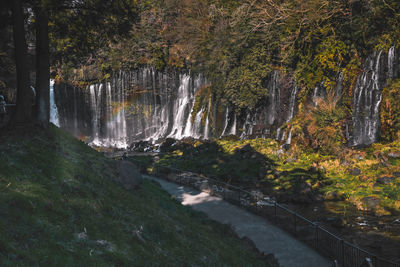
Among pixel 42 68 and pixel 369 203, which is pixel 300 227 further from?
pixel 42 68

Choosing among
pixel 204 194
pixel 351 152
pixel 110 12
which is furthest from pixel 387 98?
pixel 110 12

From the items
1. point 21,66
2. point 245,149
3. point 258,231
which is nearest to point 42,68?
point 21,66

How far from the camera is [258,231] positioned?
43.3 feet

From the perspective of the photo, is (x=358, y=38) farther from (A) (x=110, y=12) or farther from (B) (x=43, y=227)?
(B) (x=43, y=227)

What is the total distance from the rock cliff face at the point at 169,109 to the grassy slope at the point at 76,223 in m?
19.0

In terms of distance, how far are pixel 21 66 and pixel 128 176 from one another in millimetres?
5639

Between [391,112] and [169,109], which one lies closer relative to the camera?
[391,112]

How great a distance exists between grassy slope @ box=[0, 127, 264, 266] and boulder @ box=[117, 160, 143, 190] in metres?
0.83

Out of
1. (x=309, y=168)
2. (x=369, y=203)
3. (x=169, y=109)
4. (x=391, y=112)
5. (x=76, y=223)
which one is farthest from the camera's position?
(x=169, y=109)

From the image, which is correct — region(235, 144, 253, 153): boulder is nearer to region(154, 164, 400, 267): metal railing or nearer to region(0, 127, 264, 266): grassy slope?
region(154, 164, 400, 267): metal railing

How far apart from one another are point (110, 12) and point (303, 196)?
42.4ft

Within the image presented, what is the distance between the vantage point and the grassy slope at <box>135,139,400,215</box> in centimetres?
1771

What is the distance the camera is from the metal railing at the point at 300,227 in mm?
9805

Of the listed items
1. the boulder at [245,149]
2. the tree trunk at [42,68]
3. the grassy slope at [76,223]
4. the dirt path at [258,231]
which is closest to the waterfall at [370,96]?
the boulder at [245,149]
